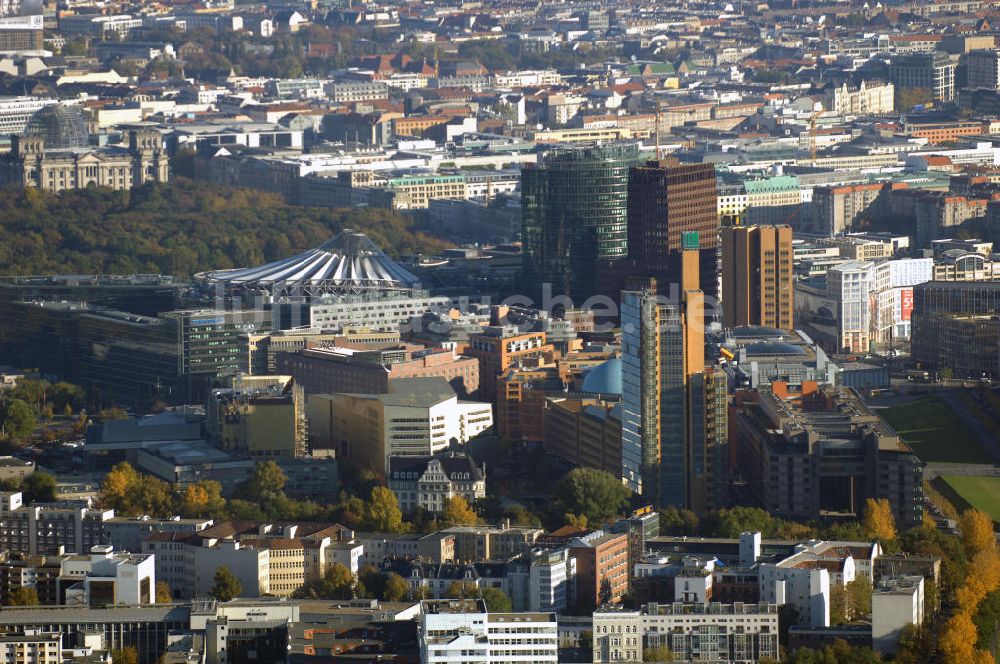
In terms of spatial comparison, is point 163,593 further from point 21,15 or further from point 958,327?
point 21,15

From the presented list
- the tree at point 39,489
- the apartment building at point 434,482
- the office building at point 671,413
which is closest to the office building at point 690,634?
the office building at point 671,413

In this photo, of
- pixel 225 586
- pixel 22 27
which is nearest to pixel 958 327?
pixel 225 586

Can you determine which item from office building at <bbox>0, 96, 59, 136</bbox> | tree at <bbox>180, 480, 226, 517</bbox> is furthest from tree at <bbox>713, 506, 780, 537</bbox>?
office building at <bbox>0, 96, 59, 136</bbox>

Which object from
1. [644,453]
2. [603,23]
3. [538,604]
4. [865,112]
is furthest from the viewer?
[603,23]

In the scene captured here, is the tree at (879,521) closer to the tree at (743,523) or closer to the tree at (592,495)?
the tree at (743,523)

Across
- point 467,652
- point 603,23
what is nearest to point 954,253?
point 467,652

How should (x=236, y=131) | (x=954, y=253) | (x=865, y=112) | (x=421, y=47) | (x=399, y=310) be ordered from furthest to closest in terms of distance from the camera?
(x=421, y=47), (x=865, y=112), (x=236, y=131), (x=954, y=253), (x=399, y=310)

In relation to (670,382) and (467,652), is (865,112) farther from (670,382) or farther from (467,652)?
(467,652)
